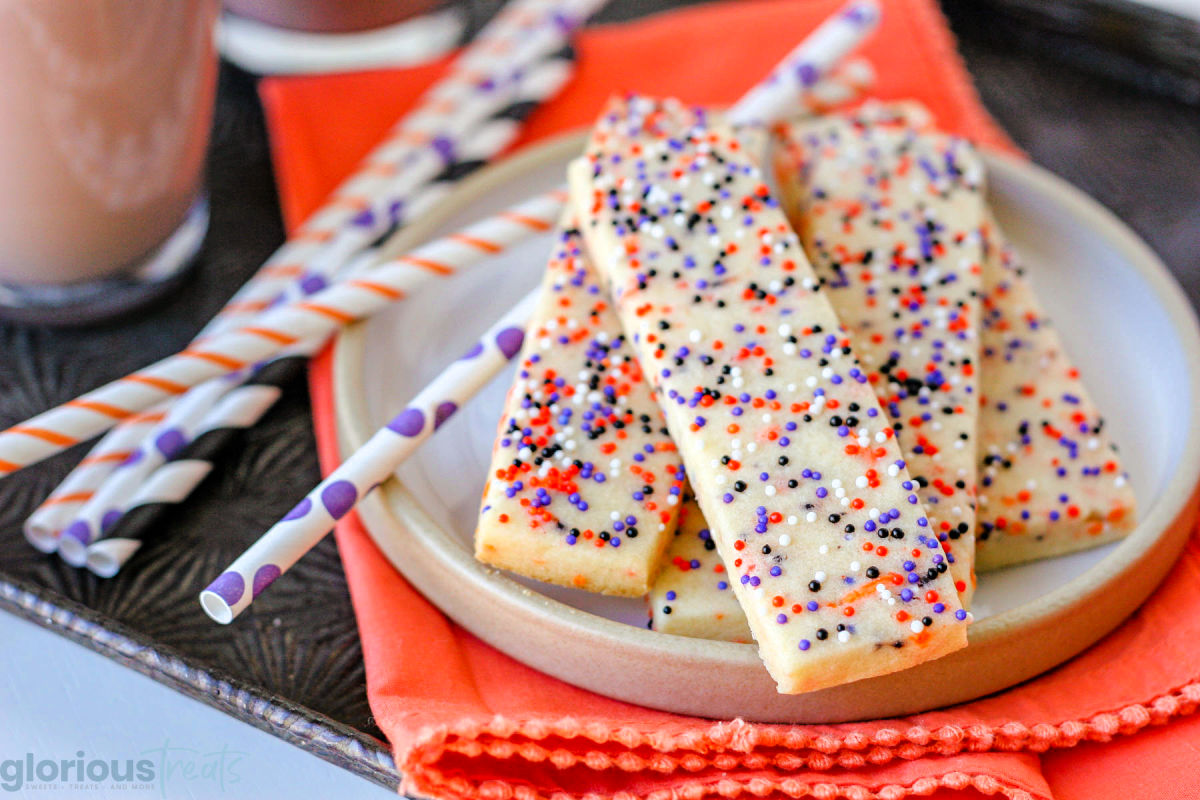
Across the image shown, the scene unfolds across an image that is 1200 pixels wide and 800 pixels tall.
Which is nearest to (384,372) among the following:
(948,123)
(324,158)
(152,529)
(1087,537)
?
(152,529)

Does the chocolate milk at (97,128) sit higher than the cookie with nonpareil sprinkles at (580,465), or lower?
higher

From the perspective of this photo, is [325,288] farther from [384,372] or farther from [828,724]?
[828,724]

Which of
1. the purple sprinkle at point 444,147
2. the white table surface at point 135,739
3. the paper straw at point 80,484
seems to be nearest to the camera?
the white table surface at point 135,739

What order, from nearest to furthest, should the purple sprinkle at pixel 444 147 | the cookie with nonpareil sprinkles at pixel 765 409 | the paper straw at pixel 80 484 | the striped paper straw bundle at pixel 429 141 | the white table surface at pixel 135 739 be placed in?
the cookie with nonpareil sprinkles at pixel 765 409
the white table surface at pixel 135 739
the paper straw at pixel 80 484
the striped paper straw bundle at pixel 429 141
the purple sprinkle at pixel 444 147

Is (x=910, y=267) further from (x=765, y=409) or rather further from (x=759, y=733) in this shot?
(x=759, y=733)

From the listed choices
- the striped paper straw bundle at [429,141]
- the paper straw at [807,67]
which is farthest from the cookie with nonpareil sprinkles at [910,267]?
the striped paper straw bundle at [429,141]

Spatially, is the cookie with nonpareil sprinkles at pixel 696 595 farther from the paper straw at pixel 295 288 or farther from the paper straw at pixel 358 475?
the paper straw at pixel 295 288

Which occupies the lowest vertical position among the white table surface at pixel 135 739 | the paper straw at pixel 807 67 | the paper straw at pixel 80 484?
the white table surface at pixel 135 739
